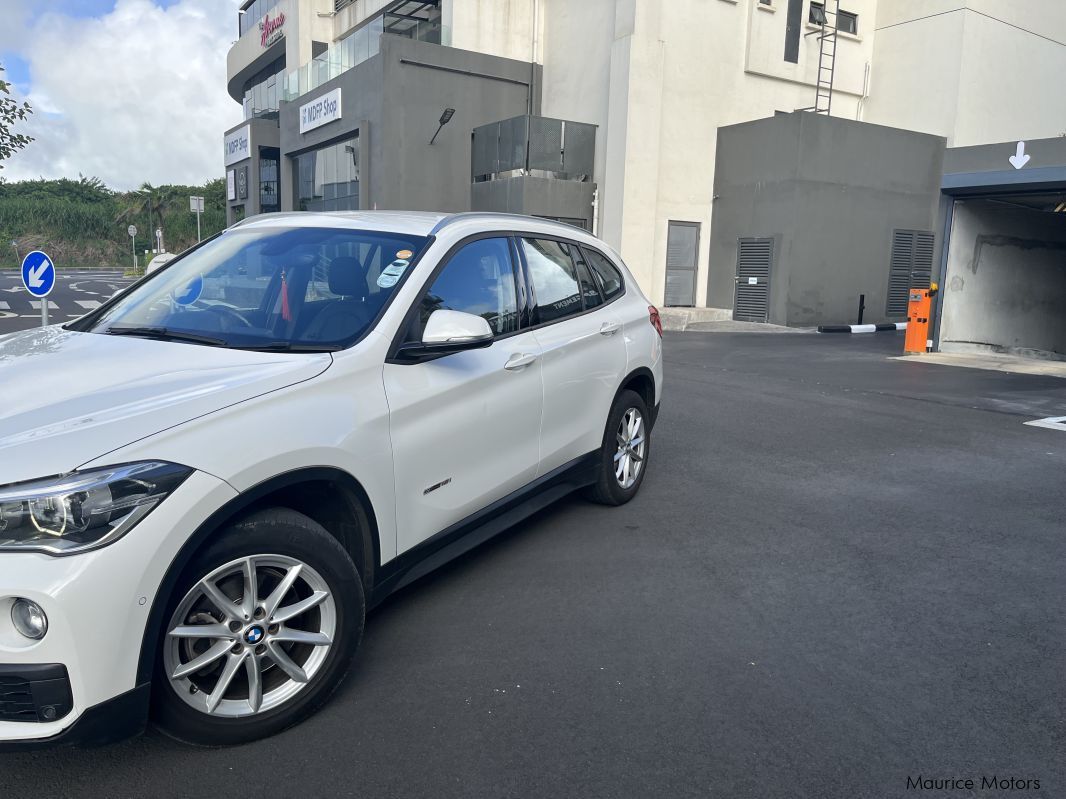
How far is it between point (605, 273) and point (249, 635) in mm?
3431

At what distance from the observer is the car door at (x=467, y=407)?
3.42 meters

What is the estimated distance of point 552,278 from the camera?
4.78 m

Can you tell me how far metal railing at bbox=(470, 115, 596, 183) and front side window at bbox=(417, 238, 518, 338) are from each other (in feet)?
62.9

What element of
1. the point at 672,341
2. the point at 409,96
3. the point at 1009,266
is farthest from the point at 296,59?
the point at 1009,266

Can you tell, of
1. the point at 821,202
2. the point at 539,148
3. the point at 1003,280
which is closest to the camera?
the point at 1003,280

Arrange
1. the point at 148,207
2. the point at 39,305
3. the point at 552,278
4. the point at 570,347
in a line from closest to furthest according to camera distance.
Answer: the point at 570,347 → the point at 552,278 → the point at 39,305 → the point at 148,207

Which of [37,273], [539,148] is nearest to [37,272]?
[37,273]

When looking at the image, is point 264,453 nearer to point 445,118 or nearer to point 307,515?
point 307,515

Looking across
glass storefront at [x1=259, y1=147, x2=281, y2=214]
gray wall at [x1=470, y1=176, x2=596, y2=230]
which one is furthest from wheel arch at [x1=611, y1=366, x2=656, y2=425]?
glass storefront at [x1=259, y1=147, x2=281, y2=214]

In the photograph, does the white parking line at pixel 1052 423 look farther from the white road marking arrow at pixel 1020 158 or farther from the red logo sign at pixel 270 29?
the red logo sign at pixel 270 29

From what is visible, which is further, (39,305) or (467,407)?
(39,305)

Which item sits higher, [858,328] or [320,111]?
[320,111]

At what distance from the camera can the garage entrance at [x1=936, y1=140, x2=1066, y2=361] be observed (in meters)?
13.9

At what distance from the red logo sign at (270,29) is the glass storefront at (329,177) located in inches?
321
